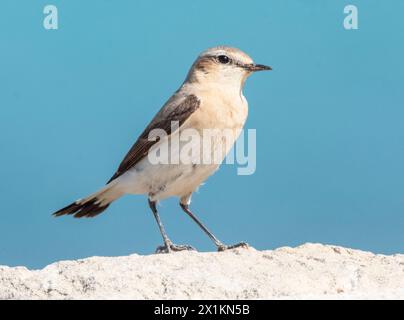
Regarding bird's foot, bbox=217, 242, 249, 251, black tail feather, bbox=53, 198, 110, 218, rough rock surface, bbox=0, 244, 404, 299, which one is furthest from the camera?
black tail feather, bbox=53, 198, 110, 218

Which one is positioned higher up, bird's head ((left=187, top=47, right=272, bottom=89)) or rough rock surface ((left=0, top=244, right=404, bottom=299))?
bird's head ((left=187, top=47, right=272, bottom=89))

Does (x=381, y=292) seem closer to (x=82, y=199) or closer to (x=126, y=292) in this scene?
(x=126, y=292)

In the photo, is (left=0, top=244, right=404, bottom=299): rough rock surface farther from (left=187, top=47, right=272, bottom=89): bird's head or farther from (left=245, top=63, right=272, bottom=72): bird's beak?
(left=245, top=63, right=272, bottom=72): bird's beak

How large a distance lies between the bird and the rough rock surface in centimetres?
121

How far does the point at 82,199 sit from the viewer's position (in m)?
12.0

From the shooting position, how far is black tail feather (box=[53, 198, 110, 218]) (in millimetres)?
12125

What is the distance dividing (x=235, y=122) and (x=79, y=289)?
3.45 m

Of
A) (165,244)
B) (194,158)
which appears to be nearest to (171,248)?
(165,244)

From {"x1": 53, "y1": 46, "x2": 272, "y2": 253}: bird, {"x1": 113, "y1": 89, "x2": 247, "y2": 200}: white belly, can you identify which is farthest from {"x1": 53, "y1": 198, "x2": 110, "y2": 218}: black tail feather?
{"x1": 113, "y1": 89, "x2": 247, "y2": 200}: white belly

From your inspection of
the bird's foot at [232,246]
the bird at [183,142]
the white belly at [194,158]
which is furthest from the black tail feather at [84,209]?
the bird's foot at [232,246]

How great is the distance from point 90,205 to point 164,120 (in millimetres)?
1827

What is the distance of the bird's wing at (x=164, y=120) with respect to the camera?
11219mm

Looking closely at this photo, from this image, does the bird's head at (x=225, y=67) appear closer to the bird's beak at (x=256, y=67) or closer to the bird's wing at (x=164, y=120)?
the bird's beak at (x=256, y=67)

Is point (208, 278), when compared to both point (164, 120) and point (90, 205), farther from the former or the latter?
point (90, 205)
